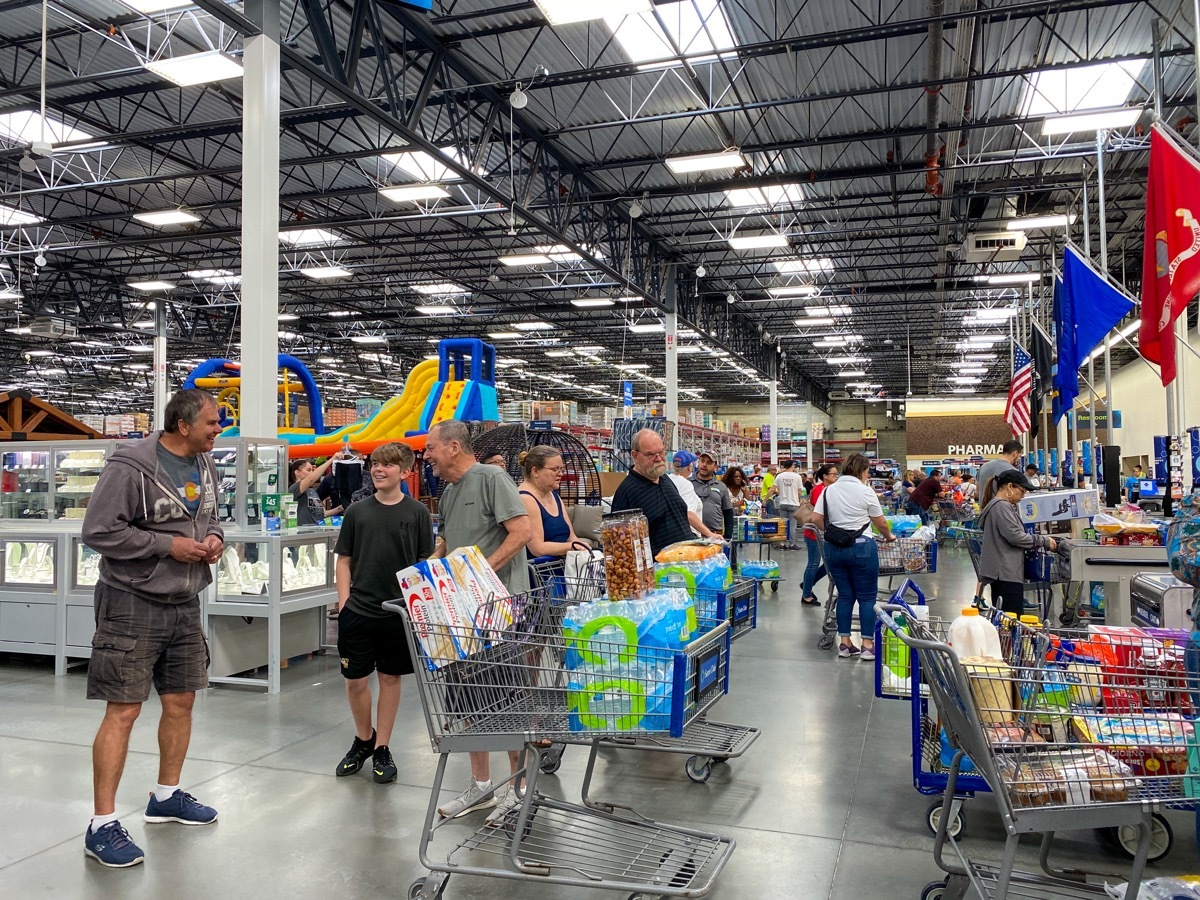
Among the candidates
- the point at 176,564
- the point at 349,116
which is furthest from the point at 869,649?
the point at 349,116

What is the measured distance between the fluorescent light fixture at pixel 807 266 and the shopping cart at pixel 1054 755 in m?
17.6

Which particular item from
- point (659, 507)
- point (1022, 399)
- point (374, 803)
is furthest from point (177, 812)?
point (1022, 399)

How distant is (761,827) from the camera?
3713 mm

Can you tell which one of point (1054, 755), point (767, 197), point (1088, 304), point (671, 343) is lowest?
point (1054, 755)

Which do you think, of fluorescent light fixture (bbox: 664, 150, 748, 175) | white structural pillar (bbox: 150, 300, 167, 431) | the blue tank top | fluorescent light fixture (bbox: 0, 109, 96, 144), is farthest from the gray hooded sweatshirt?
white structural pillar (bbox: 150, 300, 167, 431)

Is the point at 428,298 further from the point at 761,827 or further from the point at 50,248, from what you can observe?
the point at 761,827

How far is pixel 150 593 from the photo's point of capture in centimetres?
345

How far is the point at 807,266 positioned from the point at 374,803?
19.2m

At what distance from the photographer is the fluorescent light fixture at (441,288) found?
68.0 ft

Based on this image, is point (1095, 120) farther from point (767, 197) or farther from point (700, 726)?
point (700, 726)

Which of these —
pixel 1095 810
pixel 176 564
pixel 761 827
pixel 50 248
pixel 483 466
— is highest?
pixel 50 248

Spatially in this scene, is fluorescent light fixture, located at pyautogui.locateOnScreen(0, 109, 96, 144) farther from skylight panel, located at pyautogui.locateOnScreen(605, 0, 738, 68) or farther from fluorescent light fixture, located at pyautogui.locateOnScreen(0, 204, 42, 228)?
skylight panel, located at pyautogui.locateOnScreen(605, 0, 738, 68)

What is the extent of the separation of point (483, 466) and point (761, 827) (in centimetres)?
201

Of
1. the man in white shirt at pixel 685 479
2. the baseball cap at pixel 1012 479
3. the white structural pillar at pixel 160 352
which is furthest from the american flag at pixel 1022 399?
the white structural pillar at pixel 160 352
